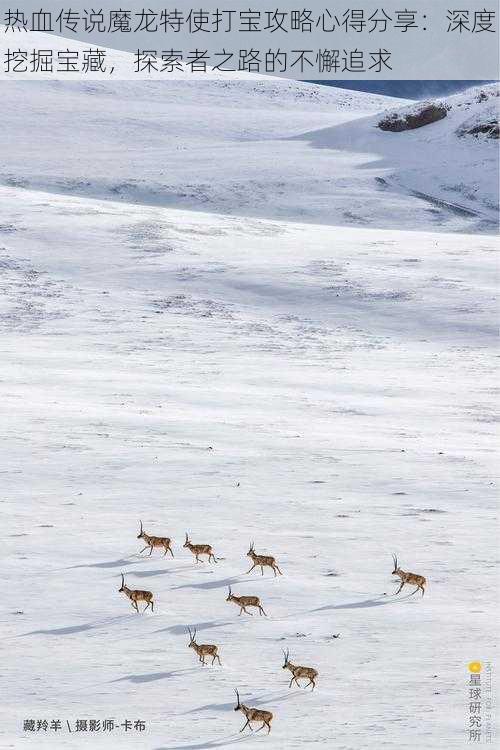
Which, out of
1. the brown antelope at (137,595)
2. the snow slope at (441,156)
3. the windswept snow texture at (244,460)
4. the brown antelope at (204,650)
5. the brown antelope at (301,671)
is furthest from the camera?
the snow slope at (441,156)

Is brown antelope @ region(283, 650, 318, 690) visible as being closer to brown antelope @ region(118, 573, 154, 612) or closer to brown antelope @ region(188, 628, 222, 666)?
brown antelope @ region(188, 628, 222, 666)

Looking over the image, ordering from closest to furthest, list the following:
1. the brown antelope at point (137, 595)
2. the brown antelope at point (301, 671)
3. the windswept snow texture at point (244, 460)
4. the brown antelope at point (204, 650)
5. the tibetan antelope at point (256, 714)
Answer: the tibetan antelope at point (256, 714) < the brown antelope at point (301, 671) < the windswept snow texture at point (244, 460) < the brown antelope at point (204, 650) < the brown antelope at point (137, 595)

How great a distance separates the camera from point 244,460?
14.2 meters

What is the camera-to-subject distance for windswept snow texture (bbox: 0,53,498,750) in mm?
7934

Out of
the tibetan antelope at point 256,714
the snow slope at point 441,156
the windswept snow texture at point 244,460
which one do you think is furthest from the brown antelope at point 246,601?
the snow slope at point 441,156

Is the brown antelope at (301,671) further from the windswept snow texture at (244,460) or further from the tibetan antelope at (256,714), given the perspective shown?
the tibetan antelope at (256,714)

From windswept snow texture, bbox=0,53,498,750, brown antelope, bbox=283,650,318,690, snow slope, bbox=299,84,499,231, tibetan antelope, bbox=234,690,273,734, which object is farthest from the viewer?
snow slope, bbox=299,84,499,231

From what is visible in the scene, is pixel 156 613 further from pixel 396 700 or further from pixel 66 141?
pixel 66 141

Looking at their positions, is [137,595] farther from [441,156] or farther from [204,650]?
[441,156]

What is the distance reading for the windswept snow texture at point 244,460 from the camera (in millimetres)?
7934

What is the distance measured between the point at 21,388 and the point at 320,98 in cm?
6389

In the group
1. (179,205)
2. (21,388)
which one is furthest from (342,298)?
(179,205)

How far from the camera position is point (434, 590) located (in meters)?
9.86

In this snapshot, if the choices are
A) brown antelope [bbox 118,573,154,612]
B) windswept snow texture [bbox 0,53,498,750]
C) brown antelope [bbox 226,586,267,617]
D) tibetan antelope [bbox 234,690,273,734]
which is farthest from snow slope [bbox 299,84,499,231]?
tibetan antelope [bbox 234,690,273,734]
